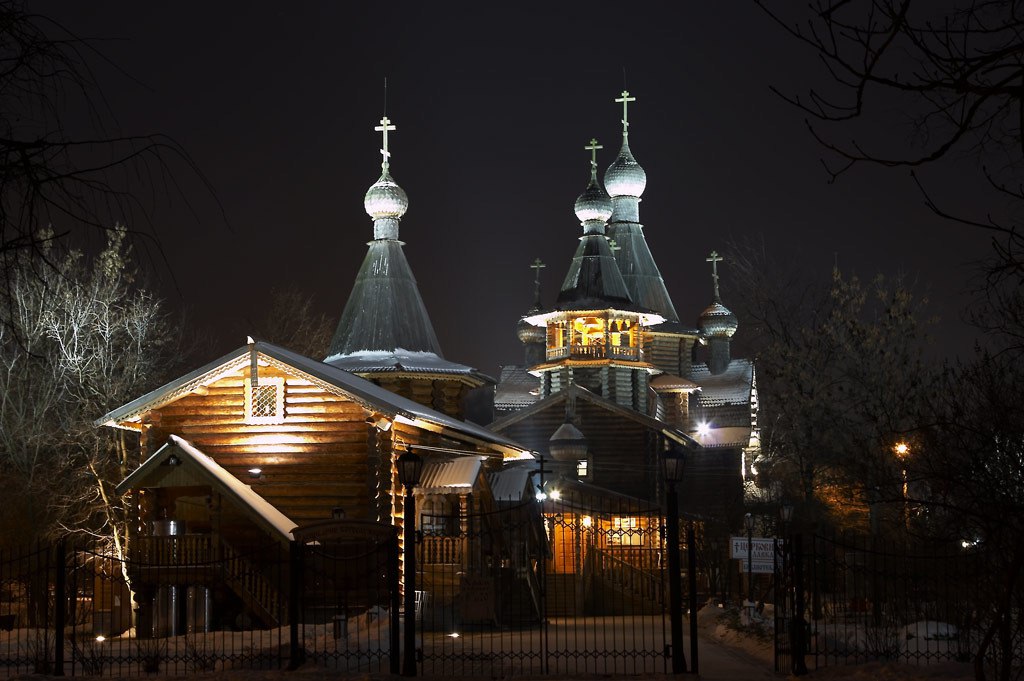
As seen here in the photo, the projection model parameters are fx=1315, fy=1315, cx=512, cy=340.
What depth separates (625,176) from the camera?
5675cm

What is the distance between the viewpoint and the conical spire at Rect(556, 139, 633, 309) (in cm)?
4919

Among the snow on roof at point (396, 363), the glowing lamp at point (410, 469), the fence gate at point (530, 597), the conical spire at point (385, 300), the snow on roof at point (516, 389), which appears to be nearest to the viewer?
the glowing lamp at point (410, 469)

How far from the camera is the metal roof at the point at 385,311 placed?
38281mm

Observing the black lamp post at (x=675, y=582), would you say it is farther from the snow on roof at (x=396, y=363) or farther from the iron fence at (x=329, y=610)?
the snow on roof at (x=396, y=363)

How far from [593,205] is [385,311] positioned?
45.0 ft

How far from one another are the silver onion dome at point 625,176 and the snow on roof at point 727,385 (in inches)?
351

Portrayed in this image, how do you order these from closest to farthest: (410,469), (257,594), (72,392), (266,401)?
(410,469) < (257,594) < (266,401) < (72,392)

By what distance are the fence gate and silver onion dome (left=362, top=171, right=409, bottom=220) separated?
10487 mm

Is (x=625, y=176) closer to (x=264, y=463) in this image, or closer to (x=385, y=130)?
(x=385, y=130)

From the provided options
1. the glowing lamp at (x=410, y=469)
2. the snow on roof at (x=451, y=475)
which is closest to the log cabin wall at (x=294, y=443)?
the snow on roof at (x=451, y=475)

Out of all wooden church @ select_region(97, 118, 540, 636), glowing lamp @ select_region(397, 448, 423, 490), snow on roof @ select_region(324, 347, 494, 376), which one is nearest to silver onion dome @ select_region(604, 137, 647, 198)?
snow on roof @ select_region(324, 347, 494, 376)

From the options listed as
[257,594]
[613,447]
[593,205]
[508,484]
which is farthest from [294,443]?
[593,205]

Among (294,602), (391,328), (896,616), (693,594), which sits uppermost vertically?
(391,328)

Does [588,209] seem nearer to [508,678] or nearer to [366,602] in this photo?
[366,602]
